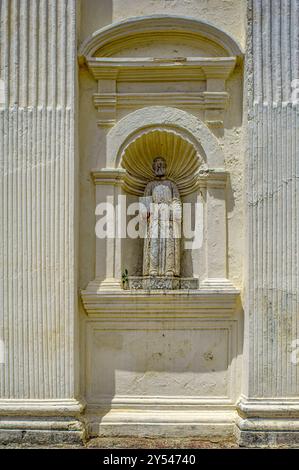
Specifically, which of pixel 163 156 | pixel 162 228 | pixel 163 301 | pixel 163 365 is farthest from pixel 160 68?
pixel 163 365

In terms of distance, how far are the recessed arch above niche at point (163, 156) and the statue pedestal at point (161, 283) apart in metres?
1.18

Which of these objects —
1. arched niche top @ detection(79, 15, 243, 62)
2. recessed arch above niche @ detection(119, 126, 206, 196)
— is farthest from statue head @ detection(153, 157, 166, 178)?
arched niche top @ detection(79, 15, 243, 62)

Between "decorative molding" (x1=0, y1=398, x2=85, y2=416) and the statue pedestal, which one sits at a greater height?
the statue pedestal

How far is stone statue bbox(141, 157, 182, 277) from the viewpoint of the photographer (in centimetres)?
770

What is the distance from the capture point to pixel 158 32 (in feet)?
25.4

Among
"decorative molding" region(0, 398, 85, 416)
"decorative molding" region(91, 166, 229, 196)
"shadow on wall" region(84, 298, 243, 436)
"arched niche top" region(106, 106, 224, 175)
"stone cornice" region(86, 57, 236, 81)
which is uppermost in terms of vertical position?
"stone cornice" region(86, 57, 236, 81)

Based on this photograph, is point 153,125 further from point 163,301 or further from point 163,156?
point 163,301

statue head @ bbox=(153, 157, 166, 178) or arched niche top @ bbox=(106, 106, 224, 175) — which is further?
statue head @ bbox=(153, 157, 166, 178)

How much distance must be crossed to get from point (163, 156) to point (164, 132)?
45cm

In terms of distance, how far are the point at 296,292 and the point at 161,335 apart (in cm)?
174

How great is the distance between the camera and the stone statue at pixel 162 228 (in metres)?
7.70

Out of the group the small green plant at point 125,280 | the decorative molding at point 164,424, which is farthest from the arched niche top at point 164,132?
the decorative molding at point 164,424

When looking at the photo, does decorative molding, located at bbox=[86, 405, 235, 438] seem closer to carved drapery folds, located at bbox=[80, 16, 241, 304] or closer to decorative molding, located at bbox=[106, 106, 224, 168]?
carved drapery folds, located at bbox=[80, 16, 241, 304]

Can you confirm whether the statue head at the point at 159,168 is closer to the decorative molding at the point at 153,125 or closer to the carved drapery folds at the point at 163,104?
the carved drapery folds at the point at 163,104
